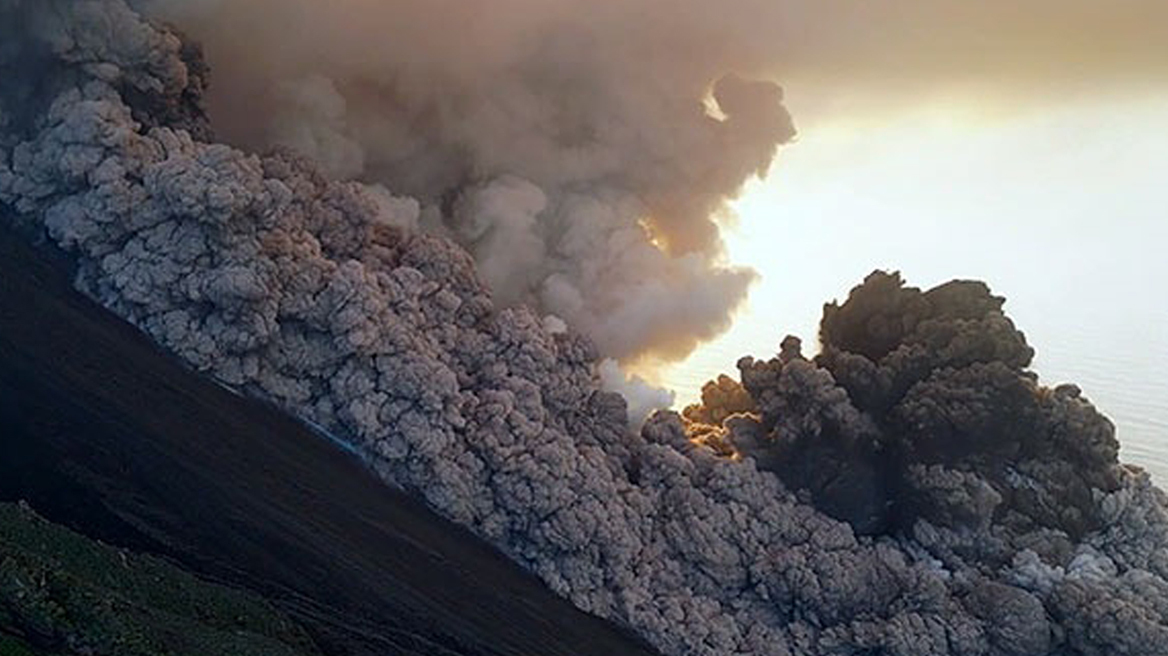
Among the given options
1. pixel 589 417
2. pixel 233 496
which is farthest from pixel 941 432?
pixel 233 496

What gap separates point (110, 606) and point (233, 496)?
18.7ft

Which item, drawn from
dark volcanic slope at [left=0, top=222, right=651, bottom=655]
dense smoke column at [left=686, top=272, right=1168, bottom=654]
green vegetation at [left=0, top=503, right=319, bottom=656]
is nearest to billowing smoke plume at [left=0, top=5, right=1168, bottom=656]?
dense smoke column at [left=686, top=272, right=1168, bottom=654]

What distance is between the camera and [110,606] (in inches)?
842

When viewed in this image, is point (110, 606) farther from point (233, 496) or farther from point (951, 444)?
point (951, 444)

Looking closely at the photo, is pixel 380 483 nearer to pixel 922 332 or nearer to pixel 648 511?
pixel 648 511

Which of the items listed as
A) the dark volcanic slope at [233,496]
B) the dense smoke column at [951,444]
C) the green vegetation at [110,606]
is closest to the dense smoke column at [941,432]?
the dense smoke column at [951,444]

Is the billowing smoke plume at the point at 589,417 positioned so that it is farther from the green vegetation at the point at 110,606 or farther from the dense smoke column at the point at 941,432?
the green vegetation at the point at 110,606

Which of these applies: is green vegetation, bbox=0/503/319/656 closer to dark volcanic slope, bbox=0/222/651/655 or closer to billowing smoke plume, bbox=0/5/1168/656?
dark volcanic slope, bbox=0/222/651/655

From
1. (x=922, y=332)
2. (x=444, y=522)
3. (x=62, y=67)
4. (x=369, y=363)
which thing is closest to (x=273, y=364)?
(x=369, y=363)

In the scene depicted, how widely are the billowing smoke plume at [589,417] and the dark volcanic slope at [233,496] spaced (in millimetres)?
774

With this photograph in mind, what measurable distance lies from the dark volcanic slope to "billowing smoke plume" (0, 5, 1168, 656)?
774mm

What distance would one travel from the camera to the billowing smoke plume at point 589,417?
29.6 m

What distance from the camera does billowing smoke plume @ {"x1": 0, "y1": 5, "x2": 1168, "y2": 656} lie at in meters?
29.6

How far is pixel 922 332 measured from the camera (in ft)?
109
